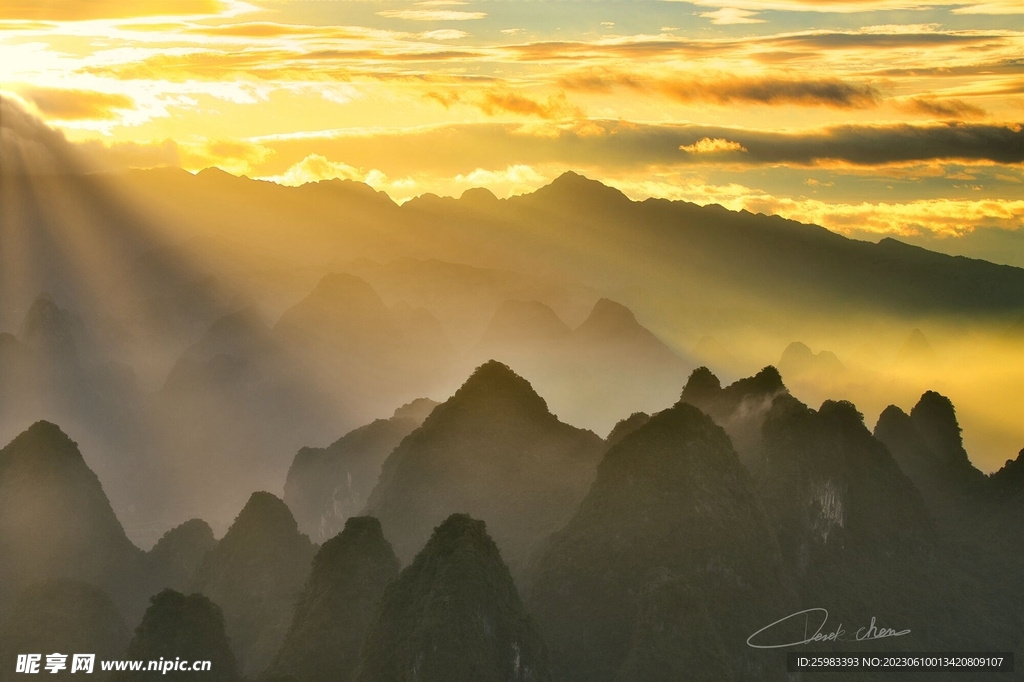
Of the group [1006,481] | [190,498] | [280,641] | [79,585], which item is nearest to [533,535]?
[280,641]

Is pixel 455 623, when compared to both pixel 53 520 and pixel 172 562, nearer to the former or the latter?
pixel 172 562

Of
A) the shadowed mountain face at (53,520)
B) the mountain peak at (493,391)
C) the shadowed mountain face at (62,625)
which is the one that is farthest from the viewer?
the mountain peak at (493,391)

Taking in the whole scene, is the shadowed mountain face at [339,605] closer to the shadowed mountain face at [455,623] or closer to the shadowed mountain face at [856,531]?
the shadowed mountain face at [455,623]

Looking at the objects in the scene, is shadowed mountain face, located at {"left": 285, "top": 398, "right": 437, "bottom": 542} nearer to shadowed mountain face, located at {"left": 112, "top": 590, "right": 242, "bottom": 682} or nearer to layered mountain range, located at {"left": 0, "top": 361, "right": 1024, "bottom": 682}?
layered mountain range, located at {"left": 0, "top": 361, "right": 1024, "bottom": 682}

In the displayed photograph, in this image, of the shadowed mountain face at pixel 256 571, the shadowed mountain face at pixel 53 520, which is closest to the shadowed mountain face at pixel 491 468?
the shadowed mountain face at pixel 256 571

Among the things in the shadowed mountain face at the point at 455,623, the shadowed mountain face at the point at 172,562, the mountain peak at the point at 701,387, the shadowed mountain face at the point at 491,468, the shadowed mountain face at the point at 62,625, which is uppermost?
the shadowed mountain face at the point at 455,623

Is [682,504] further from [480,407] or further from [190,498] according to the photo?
[190,498]
